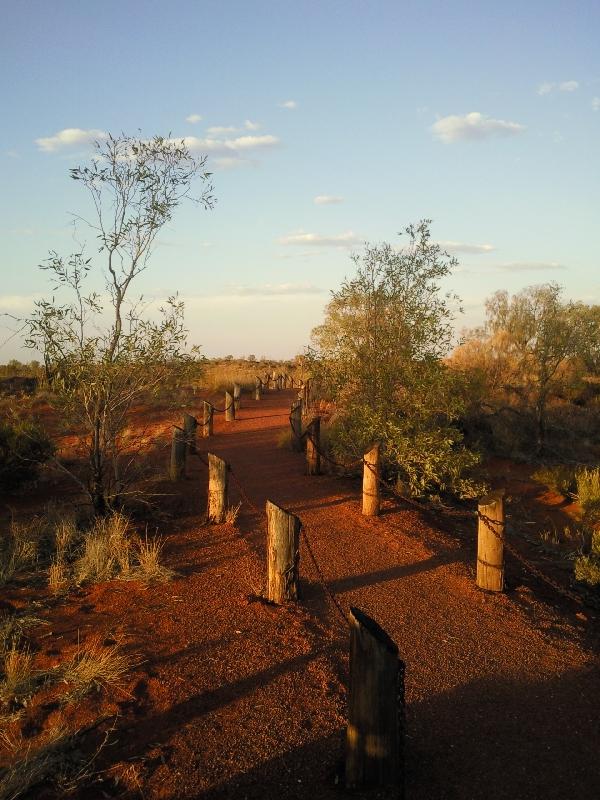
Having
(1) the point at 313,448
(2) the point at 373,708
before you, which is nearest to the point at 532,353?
(1) the point at 313,448

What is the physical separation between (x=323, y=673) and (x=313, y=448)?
7.16 metres

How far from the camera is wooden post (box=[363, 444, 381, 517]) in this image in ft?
29.8

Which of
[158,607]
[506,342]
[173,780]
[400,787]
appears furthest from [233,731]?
[506,342]

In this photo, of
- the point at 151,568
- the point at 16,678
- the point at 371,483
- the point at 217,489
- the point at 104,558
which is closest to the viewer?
the point at 16,678

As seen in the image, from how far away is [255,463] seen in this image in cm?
1342

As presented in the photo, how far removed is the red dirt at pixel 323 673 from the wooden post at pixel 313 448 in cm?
331

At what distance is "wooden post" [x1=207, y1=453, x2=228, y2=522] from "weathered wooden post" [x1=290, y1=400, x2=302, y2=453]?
5.49m

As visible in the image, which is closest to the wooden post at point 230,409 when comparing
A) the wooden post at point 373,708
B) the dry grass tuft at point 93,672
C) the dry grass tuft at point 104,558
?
the dry grass tuft at point 104,558

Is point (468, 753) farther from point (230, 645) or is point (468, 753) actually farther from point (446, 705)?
point (230, 645)

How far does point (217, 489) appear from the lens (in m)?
8.78

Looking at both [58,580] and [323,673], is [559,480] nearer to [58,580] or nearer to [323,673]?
[323,673]

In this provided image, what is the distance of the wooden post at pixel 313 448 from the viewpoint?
461 inches

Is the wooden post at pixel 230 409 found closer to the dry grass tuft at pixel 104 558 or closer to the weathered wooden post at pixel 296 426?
the weathered wooden post at pixel 296 426

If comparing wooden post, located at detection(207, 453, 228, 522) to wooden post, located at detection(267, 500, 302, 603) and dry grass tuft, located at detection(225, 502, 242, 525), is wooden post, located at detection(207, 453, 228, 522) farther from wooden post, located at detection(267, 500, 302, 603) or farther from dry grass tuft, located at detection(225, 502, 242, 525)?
wooden post, located at detection(267, 500, 302, 603)
